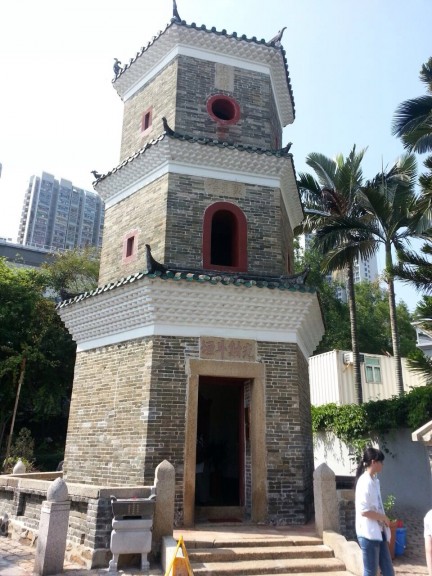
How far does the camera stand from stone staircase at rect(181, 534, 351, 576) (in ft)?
19.2

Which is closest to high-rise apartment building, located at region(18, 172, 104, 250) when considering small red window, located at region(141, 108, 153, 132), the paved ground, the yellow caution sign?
small red window, located at region(141, 108, 153, 132)

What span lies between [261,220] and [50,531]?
21.1ft

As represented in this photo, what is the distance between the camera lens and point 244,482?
8203 millimetres

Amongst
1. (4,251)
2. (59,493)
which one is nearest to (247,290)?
(59,493)

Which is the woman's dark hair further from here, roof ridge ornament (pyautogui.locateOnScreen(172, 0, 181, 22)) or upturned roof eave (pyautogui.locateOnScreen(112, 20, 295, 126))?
roof ridge ornament (pyautogui.locateOnScreen(172, 0, 181, 22))

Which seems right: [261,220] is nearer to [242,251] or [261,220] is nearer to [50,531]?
[242,251]

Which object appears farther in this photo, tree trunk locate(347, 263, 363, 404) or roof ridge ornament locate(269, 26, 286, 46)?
tree trunk locate(347, 263, 363, 404)

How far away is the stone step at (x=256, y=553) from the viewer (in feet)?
19.9

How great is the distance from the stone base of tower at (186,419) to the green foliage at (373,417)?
399cm

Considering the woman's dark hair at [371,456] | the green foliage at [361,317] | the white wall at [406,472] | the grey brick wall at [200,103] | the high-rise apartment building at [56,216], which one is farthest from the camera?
the high-rise apartment building at [56,216]

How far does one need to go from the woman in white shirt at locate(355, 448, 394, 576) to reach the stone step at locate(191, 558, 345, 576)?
5.35ft

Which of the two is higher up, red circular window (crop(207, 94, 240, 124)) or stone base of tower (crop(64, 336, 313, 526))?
red circular window (crop(207, 94, 240, 124))

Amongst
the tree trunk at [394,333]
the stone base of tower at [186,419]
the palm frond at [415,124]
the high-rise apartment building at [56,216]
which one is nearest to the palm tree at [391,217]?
the tree trunk at [394,333]

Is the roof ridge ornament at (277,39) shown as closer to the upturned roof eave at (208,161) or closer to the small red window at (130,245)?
the upturned roof eave at (208,161)
